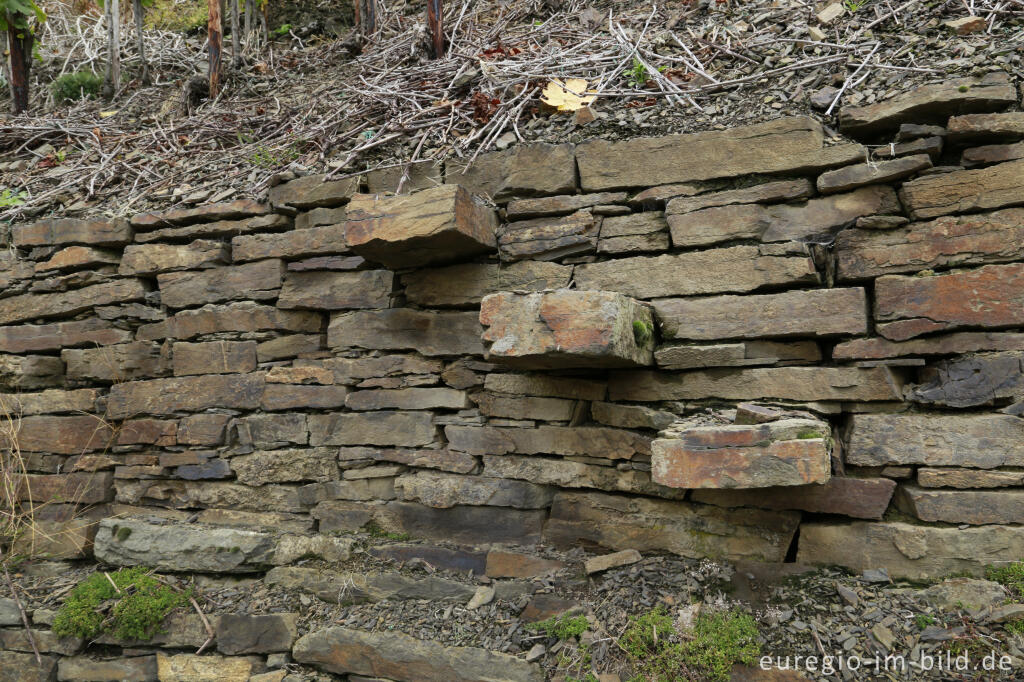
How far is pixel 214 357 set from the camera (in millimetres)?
4336

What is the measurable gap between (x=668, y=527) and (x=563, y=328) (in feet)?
3.91

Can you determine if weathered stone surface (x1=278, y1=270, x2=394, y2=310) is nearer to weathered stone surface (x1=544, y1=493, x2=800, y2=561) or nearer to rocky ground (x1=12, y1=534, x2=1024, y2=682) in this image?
rocky ground (x1=12, y1=534, x2=1024, y2=682)

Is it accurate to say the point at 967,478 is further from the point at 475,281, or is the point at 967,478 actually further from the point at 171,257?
the point at 171,257

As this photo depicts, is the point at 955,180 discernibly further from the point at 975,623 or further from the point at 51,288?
the point at 51,288

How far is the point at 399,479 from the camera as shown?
3.92 metres

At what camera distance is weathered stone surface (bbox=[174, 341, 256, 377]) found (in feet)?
14.1

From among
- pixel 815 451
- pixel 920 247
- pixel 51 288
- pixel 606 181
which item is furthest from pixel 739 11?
pixel 51 288

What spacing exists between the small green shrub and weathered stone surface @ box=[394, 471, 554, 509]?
561 cm

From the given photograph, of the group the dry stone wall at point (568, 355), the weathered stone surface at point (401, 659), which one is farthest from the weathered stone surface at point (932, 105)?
the weathered stone surface at point (401, 659)

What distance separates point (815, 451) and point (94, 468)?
4.40 metres

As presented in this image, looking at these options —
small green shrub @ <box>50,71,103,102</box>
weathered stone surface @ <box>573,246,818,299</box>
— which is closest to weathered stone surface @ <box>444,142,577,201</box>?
weathered stone surface @ <box>573,246,818,299</box>

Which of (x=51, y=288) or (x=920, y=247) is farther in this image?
(x=51, y=288)

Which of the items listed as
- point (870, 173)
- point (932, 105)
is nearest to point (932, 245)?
point (870, 173)

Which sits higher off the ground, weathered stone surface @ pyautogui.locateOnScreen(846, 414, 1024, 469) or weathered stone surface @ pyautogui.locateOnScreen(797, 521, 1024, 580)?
weathered stone surface @ pyautogui.locateOnScreen(846, 414, 1024, 469)
